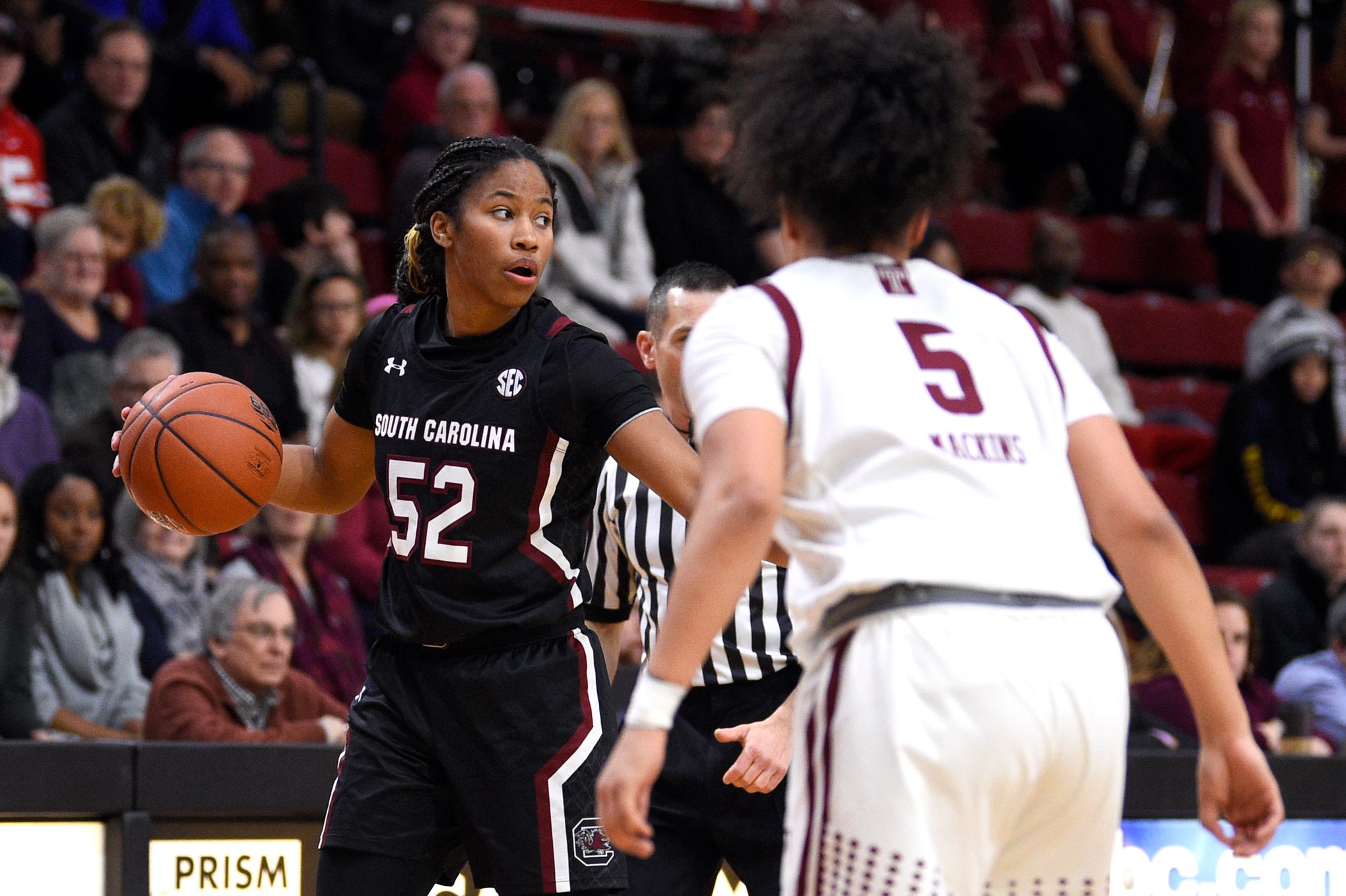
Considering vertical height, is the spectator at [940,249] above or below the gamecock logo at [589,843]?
above

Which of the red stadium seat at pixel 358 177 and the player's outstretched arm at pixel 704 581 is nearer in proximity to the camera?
the player's outstretched arm at pixel 704 581

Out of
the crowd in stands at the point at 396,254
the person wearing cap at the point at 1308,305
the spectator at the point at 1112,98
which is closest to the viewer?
the crowd in stands at the point at 396,254

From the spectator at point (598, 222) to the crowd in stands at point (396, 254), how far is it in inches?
0.7

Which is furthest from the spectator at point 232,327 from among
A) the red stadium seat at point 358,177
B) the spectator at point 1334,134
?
the spectator at point 1334,134

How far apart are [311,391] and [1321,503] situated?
455 cm

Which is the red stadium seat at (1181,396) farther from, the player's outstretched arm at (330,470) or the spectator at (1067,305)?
the player's outstretched arm at (330,470)

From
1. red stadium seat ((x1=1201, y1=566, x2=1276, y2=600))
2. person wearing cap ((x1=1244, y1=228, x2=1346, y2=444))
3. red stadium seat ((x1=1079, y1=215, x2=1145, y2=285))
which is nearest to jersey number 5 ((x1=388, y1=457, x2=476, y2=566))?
red stadium seat ((x1=1201, y1=566, x2=1276, y2=600))

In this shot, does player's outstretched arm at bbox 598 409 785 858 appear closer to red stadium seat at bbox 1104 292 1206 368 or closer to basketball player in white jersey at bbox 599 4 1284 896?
basketball player in white jersey at bbox 599 4 1284 896

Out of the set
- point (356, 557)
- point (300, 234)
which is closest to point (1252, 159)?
point (300, 234)

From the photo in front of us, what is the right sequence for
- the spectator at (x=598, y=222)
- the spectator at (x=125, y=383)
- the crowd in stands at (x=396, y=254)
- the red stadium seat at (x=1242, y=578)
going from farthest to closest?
the red stadium seat at (x=1242, y=578) → the spectator at (x=598, y=222) → the spectator at (x=125, y=383) → the crowd in stands at (x=396, y=254)

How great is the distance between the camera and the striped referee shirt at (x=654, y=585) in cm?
404

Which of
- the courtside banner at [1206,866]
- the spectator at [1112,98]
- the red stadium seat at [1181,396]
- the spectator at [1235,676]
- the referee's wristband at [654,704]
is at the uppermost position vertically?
the spectator at [1112,98]

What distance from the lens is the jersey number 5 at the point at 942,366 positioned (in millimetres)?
2576

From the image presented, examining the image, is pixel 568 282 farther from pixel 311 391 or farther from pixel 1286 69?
pixel 1286 69
